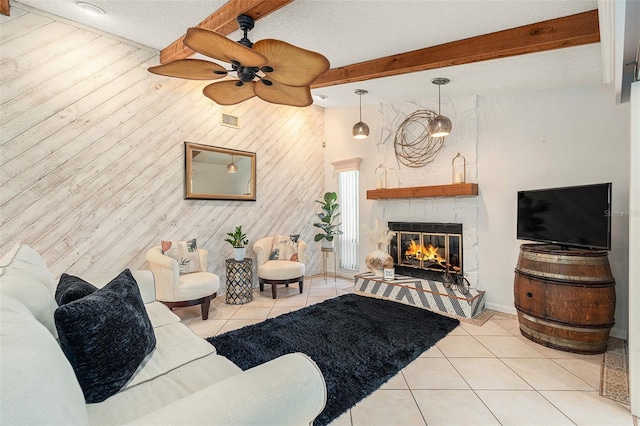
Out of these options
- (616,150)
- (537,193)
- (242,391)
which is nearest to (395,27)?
(537,193)

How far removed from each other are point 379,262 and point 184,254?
8.37 ft

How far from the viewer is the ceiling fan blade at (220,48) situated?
1.61 metres

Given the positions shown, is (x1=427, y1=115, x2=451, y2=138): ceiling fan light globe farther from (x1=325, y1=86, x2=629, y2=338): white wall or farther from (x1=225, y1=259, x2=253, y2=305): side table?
(x1=225, y1=259, x2=253, y2=305): side table

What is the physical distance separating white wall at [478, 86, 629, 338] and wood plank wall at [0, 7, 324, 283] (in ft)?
10.8

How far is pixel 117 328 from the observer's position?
50.5 inches

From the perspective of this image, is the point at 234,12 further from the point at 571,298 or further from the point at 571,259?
the point at 571,298

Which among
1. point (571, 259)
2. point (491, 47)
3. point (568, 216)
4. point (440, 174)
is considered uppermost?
point (491, 47)

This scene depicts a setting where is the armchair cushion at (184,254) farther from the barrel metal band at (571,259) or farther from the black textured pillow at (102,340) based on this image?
the barrel metal band at (571,259)

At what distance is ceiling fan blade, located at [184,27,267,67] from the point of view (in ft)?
5.30

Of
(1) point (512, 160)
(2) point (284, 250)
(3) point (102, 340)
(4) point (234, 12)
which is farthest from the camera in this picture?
(2) point (284, 250)

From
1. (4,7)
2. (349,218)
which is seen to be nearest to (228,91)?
(4,7)

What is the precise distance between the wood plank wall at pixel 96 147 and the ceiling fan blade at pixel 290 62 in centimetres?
225

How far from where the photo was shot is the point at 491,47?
2477 mm

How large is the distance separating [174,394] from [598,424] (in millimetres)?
2278
